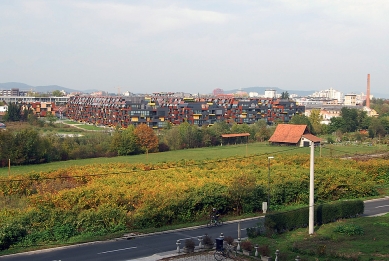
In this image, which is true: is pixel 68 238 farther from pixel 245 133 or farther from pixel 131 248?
pixel 245 133

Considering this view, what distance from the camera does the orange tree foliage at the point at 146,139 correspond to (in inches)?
Answer: 2178

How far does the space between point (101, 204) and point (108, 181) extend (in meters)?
5.73

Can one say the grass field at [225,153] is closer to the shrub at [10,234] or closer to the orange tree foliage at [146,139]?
the orange tree foliage at [146,139]

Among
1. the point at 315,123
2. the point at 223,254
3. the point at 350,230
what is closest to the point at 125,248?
the point at 223,254

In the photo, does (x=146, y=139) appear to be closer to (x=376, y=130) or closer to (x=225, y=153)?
(x=225, y=153)

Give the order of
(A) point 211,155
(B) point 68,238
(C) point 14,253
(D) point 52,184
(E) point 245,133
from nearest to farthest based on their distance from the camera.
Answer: (C) point 14,253, (B) point 68,238, (D) point 52,184, (A) point 211,155, (E) point 245,133

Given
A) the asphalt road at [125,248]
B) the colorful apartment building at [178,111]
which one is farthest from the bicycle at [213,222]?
the colorful apartment building at [178,111]

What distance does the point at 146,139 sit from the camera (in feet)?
182

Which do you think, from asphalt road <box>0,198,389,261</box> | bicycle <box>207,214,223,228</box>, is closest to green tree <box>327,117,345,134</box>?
bicycle <box>207,214,223,228</box>

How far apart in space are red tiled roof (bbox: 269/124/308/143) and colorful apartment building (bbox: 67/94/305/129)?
25110 mm

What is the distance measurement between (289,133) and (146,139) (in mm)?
18163

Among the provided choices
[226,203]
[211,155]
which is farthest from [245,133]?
[226,203]

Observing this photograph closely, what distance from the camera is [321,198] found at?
2772cm

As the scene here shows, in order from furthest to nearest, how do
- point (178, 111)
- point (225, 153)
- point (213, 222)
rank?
point (178, 111), point (225, 153), point (213, 222)
